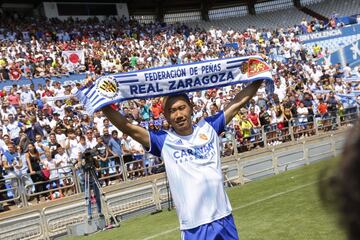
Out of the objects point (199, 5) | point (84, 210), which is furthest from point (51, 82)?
point (199, 5)

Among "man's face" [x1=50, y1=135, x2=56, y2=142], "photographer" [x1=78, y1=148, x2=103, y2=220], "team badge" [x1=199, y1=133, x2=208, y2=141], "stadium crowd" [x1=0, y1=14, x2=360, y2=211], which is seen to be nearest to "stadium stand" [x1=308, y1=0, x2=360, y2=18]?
"stadium crowd" [x1=0, y1=14, x2=360, y2=211]

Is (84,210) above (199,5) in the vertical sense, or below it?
below

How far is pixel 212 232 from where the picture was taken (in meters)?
3.62

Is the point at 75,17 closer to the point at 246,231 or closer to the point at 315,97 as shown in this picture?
the point at 315,97

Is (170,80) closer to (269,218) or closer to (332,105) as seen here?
(269,218)

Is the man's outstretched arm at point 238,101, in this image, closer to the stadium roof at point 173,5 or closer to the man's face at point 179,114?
the man's face at point 179,114

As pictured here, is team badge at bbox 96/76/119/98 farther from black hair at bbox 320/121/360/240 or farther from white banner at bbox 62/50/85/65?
white banner at bbox 62/50/85/65

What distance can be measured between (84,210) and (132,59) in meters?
13.3

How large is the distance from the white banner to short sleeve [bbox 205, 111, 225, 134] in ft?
60.4

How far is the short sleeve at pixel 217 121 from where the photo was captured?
4.05 metres

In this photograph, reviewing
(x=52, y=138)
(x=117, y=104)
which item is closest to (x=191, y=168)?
(x=52, y=138)

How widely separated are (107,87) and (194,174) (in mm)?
945

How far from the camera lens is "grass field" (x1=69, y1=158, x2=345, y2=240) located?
24.0 feet

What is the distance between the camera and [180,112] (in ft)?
12.5
